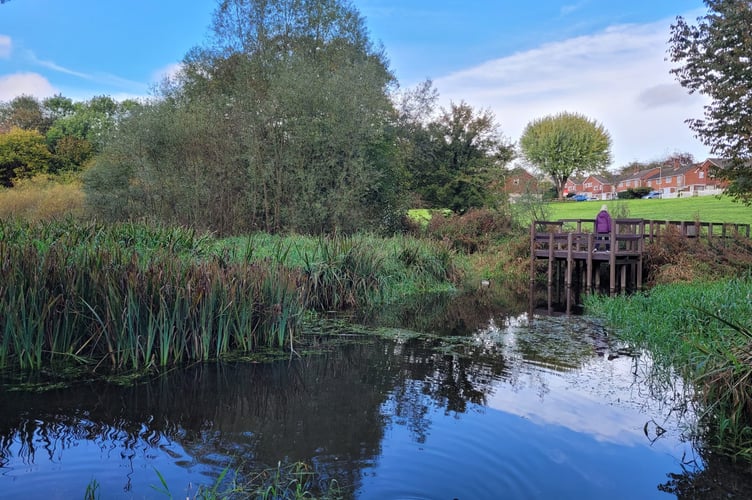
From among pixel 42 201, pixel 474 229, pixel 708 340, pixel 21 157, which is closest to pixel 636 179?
pixel 474 229

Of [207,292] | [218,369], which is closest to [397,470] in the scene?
→ [218,369]

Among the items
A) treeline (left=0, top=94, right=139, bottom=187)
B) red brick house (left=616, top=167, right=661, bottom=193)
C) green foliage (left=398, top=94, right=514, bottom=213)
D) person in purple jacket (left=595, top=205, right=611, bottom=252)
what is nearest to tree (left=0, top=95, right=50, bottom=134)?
treeline (left=0, top=94, right=139, bottom=187)

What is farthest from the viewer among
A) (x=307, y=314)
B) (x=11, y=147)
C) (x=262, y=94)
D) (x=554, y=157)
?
(x=554, y=157)

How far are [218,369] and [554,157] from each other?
49.9m

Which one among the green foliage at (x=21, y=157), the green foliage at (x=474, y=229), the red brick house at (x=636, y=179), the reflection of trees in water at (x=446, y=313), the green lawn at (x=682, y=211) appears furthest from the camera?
the red brick house at (x=636, y=179)

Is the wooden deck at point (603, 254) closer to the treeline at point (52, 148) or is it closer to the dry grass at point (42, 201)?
the dry grass at point (42, 201)

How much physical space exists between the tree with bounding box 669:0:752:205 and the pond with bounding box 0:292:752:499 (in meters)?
9.87

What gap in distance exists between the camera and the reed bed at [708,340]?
4109mm

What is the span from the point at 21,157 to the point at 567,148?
4266 centimetres

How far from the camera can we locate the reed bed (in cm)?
411

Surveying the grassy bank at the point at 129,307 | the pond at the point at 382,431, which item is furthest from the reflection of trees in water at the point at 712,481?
the grassy bank at the point at 129,307

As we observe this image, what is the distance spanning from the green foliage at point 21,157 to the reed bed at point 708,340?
31130 millimetres

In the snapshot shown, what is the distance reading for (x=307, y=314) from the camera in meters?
9.25

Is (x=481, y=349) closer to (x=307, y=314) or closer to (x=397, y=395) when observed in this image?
(x=397, y=395)
